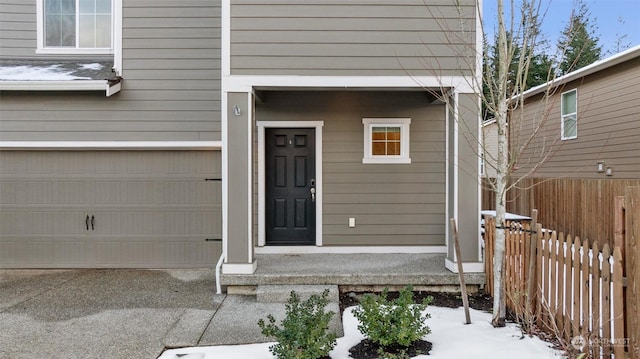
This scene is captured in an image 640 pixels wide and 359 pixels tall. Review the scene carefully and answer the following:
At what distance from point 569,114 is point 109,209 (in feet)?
34.7

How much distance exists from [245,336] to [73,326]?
1.77 meters

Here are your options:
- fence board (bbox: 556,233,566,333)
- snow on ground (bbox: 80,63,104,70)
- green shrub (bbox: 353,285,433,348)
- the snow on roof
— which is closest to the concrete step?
green shrub (bbox: 353,285,433,348)

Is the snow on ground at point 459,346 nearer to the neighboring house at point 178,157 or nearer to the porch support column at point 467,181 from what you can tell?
the porch support column at point 467,181

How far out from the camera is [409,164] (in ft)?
19.9

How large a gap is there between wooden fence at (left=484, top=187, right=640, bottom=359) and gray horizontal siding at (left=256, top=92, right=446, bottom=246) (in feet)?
6.29

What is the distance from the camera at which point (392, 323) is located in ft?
10.7

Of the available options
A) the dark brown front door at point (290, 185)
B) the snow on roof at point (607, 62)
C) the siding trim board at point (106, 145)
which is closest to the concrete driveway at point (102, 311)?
the dark brown front door at point (290, 185)

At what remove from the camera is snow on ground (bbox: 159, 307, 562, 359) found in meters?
3.19

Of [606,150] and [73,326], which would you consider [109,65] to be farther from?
[606,150]

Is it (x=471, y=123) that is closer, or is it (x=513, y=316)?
(x=513, y=316)

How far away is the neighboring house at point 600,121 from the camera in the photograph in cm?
796

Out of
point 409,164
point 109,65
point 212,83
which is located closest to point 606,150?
point 409,164

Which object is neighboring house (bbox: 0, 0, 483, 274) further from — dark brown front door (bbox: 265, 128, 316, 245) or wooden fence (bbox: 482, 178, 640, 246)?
wooden fence (bbox: 482, 178, 640, 246)

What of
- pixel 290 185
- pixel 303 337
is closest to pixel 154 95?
pixel 290 185
